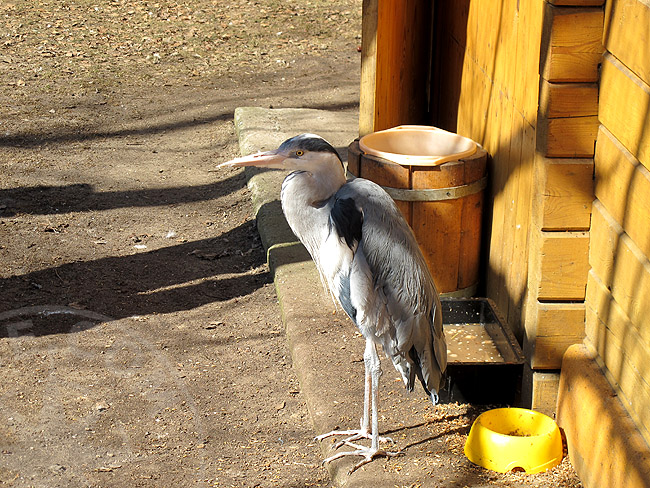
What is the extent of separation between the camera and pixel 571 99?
3.07 m

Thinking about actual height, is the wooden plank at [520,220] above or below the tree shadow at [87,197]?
above

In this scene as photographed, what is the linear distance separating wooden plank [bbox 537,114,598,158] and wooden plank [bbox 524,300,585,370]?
1.93 feet

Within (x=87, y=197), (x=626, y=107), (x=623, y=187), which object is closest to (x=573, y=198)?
(x=623, y=187)

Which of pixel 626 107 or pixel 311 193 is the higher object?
pixel 626 107

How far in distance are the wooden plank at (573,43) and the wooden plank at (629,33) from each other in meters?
0.04

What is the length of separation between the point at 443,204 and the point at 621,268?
1.25 m

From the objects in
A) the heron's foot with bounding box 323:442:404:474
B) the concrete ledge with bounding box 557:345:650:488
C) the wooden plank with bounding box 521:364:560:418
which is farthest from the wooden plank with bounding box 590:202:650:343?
the heron's foot with bounding box 323:442:404:474

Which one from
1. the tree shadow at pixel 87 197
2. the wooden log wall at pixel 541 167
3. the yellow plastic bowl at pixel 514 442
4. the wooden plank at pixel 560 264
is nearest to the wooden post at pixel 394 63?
the wooden log wall at pixel 541 167

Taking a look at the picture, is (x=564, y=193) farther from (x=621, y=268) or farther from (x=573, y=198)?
(x=621, y=268)

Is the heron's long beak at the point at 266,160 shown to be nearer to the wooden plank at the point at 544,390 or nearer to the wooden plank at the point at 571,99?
the wooden plank at the point at 571,99

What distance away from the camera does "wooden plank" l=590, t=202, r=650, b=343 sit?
8.80ft

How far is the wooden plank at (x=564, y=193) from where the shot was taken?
123 inches

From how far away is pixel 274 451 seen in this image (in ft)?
11.6

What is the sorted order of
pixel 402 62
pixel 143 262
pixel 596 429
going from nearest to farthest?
pixel 596 429
pixel 143 262
pixel 402 62
